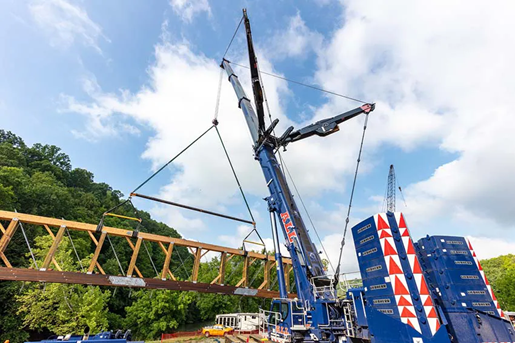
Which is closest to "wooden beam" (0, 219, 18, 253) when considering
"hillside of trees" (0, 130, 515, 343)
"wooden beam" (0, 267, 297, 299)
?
"wooden beam" (0, 267, 297, 299)

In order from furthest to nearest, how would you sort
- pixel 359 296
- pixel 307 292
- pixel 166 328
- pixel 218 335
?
1. pixel 166 328
2. pixel 218 335
3. pixel 307 292
4. pixel 359 296

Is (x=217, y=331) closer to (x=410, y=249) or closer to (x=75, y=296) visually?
(x=75, y=296)

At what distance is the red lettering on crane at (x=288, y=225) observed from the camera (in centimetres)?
1221

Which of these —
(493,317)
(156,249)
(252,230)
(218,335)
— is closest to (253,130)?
(252,230)

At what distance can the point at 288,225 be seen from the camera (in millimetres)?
12469

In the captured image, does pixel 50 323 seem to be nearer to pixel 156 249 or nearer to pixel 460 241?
pixel 460 241

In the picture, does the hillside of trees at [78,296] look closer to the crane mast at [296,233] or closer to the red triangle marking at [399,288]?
the crane mast at [296,233]

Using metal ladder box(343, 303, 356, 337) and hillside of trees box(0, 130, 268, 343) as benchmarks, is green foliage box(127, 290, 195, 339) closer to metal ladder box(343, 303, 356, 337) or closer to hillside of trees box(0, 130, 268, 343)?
hillside of trees box(0, 130, 268, 343)

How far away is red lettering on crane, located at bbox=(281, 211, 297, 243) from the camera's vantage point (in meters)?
12.2

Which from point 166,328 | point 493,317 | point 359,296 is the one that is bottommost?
point 166,328

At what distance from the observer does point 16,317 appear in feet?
81.8

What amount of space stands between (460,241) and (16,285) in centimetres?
3783

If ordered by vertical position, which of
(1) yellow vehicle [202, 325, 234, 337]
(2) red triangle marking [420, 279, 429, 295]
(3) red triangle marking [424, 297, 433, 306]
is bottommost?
(1) yellow vehicle [202, 325, 234, 337]

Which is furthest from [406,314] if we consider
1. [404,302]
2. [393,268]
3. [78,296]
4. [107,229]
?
[78,296]
